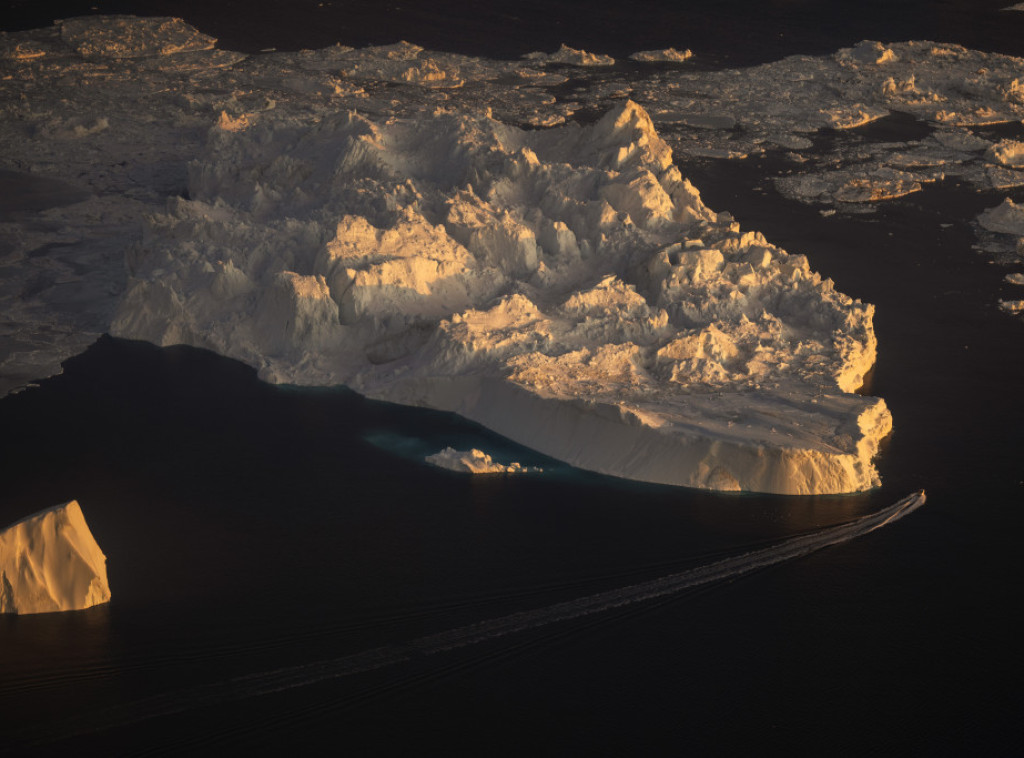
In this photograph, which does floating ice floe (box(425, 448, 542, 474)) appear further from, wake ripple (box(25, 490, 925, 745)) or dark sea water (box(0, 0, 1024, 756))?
wake ripple (box(25, 490, 925, 745))

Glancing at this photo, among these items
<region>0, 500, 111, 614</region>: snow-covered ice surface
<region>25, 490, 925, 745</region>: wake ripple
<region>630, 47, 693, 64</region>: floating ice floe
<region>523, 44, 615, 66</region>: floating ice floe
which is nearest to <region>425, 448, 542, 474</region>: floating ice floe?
<region>25, 490, 925, 745</region>: wake ripple

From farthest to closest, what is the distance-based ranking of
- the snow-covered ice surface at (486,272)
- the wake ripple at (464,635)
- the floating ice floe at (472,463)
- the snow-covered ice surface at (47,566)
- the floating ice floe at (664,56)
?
the floating ice floe at (664,56)
the snow-covered ice surface at (486,272)
the floating ice floe at (472,463)
the snow-covered ice surface at (47,566)
the wake ripple at (464,635)

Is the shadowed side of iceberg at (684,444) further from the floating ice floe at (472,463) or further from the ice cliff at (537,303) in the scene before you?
the floating ice floe at (472,463)

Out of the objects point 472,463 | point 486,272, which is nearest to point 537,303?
point 486,272

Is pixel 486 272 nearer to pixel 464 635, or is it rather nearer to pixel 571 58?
pixel 464 635

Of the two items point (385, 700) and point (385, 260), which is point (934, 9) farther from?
point (385, 700)

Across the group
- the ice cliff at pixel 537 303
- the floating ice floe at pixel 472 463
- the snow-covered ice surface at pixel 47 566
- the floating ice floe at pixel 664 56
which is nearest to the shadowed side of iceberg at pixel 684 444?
the ice cliff at pixel 537 303
